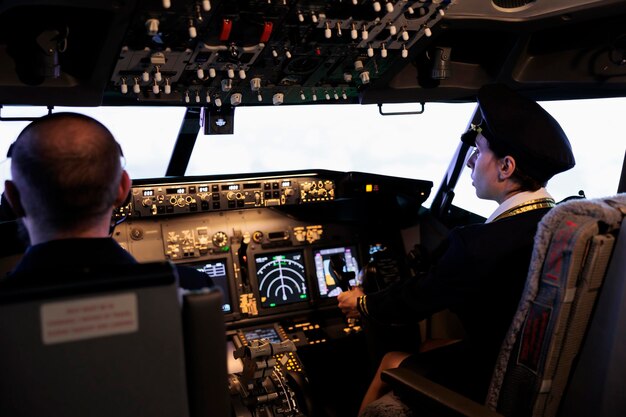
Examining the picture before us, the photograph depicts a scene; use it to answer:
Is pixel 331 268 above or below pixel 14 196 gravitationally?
below

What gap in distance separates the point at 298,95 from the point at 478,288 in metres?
1.35

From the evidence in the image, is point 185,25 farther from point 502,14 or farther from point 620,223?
point 620,223

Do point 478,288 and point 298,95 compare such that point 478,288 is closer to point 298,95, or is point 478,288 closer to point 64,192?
point 64,192

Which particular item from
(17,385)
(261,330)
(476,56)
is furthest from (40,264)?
(476,56)

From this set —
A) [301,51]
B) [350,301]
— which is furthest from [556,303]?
[301,51]

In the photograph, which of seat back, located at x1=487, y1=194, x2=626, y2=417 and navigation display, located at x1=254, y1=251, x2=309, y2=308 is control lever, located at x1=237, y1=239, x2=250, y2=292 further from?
seat back, located at x1=487, y1=194, x2=626, y2=417

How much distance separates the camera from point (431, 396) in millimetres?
1801

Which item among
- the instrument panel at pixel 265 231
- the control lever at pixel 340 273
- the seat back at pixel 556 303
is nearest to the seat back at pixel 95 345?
the seat back at pixel 556 303

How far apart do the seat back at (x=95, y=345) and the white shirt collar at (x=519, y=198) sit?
4.21ft

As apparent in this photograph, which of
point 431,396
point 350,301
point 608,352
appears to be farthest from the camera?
point 350,301

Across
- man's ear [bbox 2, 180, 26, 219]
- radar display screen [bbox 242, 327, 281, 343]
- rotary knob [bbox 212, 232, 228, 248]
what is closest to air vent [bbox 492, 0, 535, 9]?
rotary knob [bbox 212, 232, 228, 248]

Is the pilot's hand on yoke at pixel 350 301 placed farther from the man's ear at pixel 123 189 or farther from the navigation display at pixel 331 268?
the man's ear at pixel 123 189

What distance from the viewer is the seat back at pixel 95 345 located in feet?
3.34

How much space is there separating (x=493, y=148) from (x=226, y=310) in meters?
1.47
